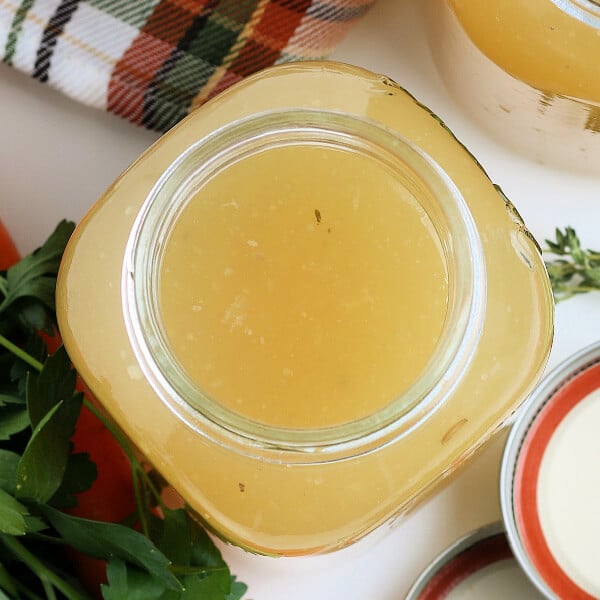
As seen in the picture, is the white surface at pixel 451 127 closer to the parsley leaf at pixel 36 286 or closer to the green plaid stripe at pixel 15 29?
the green plaid stripe at pixel 15 29

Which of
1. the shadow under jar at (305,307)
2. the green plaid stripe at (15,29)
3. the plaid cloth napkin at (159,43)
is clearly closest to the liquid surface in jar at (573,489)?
the shadow under jar at (305,307)

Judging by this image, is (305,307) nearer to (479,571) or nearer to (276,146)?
(276,146)

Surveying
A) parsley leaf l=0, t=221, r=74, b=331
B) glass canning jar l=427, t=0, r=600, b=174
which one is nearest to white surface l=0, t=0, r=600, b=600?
glass canning jar l=427, t=0, r=600, b=174

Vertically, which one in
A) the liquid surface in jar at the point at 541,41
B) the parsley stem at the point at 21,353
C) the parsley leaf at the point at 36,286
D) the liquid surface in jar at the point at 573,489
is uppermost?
the liquid surface in jar at the point at 541,41

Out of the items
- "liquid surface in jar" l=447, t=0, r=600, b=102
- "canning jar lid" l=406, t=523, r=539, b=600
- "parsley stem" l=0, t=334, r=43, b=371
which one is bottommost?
"canning jar lid" l=406, t=523, r=539, b=600

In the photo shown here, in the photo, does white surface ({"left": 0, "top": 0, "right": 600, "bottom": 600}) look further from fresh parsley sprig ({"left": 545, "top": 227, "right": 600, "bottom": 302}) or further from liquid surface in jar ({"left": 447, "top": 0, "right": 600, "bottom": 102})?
liquid surface in jar ({"left": 447, "top": 0, "right": 600, "bottom": 102})

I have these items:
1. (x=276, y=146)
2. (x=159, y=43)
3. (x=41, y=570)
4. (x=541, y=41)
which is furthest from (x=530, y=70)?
(x=41, y=570)
